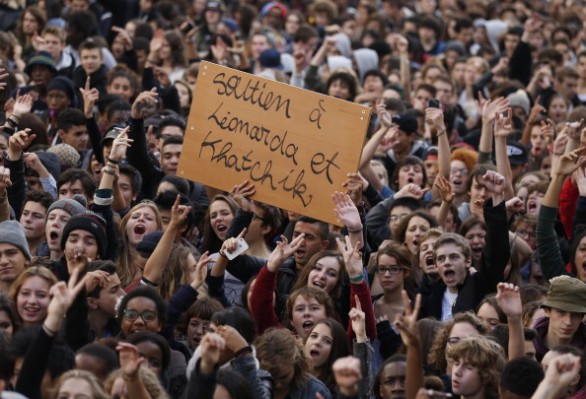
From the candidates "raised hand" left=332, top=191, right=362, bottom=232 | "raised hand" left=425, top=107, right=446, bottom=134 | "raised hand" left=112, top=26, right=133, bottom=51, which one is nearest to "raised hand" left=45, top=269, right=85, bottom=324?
"raised hand" left=332, top=191, right=362, bottom=232

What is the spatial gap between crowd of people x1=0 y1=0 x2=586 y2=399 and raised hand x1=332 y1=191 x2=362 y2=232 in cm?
2

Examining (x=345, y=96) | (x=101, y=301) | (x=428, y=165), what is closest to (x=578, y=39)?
(x=345, y=96)

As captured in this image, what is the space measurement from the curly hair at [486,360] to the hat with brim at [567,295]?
1.04 metres

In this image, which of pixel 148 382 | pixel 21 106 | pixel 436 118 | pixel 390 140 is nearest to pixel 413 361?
pixel 148 382

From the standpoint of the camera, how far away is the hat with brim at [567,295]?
9312 millimetres

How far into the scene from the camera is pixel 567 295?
9.36 m

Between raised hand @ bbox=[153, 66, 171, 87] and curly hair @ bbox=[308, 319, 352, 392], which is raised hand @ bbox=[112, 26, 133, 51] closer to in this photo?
raised hand @ bbox=[153, 66, 171, 87]

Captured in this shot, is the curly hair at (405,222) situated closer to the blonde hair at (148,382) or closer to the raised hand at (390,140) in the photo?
the raised hand at (390,140)

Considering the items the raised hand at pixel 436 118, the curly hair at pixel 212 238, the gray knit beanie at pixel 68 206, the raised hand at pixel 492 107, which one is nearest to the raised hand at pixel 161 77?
the raised hand at pixel 436 118

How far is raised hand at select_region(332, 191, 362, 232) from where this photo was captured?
9.86 m

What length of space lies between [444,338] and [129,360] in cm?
218

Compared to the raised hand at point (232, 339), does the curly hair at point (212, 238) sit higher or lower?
higher

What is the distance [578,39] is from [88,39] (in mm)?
8946

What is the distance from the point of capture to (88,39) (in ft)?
52.4
